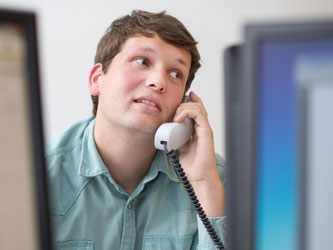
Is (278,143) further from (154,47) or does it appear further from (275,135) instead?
(154,47)

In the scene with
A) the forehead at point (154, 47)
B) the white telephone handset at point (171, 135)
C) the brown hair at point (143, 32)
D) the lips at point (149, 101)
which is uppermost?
the brown hair at point (143, 32)

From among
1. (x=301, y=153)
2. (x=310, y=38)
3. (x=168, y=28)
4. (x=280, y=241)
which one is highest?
(x=168, y=28)

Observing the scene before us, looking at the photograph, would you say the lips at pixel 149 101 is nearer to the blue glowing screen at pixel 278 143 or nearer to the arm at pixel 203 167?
the arm at pixel 203 167

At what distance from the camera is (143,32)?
3.05 ft

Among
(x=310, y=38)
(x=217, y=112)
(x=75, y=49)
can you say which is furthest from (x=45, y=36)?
(x=310, y=38)

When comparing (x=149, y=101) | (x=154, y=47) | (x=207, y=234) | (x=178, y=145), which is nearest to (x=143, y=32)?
(x=154, y=47)

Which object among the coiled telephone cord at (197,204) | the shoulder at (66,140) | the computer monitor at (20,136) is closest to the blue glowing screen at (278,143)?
the computer monitor at (20,136)

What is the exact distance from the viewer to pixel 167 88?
0.90 meters

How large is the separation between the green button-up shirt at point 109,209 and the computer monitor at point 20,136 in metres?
0.42

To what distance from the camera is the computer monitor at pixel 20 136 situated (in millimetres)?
380

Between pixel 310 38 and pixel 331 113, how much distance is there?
0.09m

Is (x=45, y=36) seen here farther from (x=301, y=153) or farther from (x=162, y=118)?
(x=301, y=153)

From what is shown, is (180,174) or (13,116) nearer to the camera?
(13,116)

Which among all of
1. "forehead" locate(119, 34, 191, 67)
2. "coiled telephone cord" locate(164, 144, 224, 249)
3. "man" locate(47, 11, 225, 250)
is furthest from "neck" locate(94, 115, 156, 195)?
"forehead" locate(119, 34, 191, 67)
